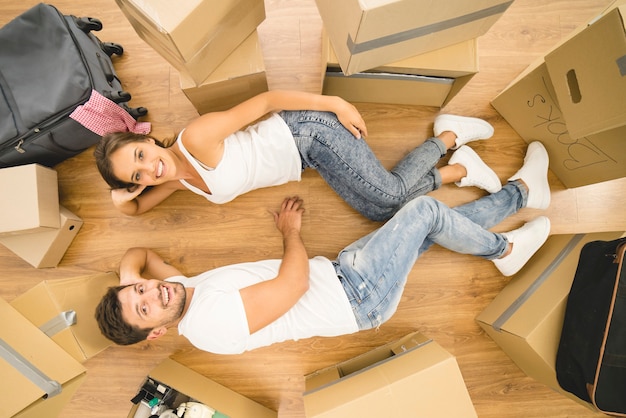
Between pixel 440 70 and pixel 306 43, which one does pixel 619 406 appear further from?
pixel 306 43

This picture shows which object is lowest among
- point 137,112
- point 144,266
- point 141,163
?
point 144,266

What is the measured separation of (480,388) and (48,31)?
197 centimetres

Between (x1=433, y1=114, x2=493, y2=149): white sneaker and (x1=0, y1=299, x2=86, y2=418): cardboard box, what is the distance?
1.41m

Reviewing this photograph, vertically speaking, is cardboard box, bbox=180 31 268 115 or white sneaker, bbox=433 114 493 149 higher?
cardboard box, bbox=180 31 268 115

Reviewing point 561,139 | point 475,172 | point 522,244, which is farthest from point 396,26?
point 522,244

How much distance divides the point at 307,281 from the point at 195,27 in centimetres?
73

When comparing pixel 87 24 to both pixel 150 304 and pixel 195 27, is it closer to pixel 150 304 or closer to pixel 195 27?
pixel 195 27

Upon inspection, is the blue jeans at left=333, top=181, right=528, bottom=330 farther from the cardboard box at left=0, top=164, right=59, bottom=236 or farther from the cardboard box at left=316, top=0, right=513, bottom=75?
the cardboard box at left=0, top=164, right=59, bottom=236

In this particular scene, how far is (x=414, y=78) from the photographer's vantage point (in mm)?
1256

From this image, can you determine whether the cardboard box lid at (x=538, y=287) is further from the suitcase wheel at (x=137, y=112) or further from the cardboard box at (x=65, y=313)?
the suitcase wheel at (x=137, y=112)

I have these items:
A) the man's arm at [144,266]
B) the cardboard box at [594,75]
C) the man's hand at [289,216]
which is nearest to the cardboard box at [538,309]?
the cardboard box at [594,75]

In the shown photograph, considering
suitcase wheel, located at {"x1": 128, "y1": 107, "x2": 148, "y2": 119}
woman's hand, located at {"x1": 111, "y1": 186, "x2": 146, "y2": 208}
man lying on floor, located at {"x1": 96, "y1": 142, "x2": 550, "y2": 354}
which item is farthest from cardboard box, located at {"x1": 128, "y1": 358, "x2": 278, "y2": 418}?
suitcase wheel, located at {"x1": 128, "y1": 107, "x2": 148, "y2": 119}

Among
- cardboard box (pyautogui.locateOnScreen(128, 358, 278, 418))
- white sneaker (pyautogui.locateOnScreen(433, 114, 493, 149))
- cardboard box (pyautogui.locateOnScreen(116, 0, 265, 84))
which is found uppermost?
cardboard box (pyautogui.locateOnScreen(116, 0, 265, 84))

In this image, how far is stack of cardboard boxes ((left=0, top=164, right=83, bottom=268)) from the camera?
1.21 metres
